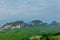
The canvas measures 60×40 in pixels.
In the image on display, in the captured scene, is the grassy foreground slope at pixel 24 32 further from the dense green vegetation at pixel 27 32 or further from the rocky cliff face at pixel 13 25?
the rocky cliff face at pixel 13 25

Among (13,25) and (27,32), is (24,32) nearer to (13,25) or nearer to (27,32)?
(27,32)

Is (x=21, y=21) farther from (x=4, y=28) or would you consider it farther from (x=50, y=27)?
(x=50, y=27)

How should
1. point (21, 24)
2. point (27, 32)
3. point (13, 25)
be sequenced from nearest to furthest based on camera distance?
point (27, 32)
point (13, 25)
point (21, 24)

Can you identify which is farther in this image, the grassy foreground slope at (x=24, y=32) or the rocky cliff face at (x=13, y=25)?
the rocky cliff face at (x=13, y=25)

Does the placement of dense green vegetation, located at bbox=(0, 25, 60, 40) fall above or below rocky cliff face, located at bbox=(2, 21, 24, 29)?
below

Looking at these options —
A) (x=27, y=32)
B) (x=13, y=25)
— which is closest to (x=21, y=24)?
(x=13, y=25)

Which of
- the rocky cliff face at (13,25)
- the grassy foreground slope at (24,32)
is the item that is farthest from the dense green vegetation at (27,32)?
the rocky cliff face at (13,25)

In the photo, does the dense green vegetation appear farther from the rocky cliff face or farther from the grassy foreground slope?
the rocky cliff face

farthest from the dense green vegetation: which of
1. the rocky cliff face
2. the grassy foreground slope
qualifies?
the rocky cliff face
